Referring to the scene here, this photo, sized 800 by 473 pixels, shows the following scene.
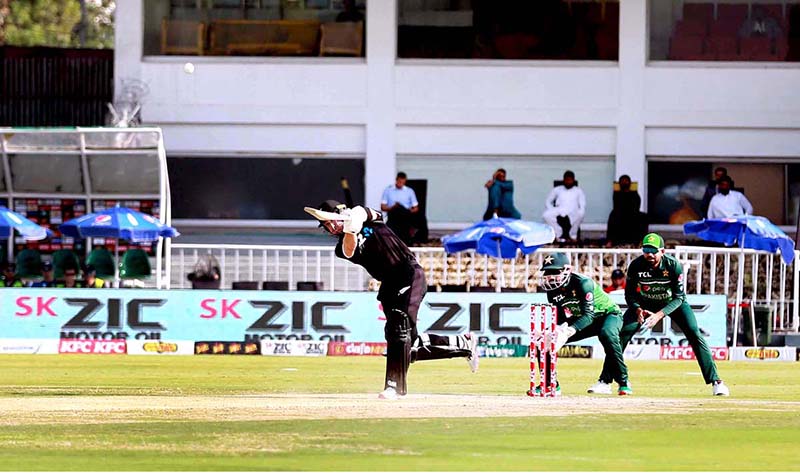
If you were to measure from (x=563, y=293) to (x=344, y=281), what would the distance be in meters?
12.0

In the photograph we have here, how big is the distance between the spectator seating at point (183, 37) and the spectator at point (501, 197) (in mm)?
6430

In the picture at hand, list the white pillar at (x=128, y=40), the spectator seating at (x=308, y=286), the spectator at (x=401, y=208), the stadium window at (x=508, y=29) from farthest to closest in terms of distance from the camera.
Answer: the stadium window at (x=508, y=29)
the white pillar at (x=128, y=40)
the spectator at (x=401, y=208)
the spectator seating at (x=308, y=286)

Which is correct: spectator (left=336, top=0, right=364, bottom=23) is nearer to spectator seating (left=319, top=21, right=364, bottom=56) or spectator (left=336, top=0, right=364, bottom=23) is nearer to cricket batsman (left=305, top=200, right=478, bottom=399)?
spectator seating (left=319, top=21, right=364, bottom=56)

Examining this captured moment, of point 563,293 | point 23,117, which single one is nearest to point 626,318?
point 563,293

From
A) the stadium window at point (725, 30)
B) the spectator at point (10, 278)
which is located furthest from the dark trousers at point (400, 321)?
the stadium window at point (725, 30)

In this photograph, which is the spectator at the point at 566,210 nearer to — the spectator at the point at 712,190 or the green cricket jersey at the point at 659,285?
the spectator at the point at 712,190

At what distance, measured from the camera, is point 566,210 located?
30.1 metres

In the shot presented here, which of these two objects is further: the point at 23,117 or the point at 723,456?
the point at 23,117

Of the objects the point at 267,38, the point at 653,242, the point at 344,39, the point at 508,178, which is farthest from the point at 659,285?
the point at 267,38

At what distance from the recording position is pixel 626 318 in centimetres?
1727

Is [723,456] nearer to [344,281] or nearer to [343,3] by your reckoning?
[344,281]

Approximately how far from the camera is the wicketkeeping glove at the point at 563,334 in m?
15.9

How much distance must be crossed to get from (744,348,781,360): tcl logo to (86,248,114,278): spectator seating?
1068 cm

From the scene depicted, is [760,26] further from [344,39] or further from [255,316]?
[255,316]
